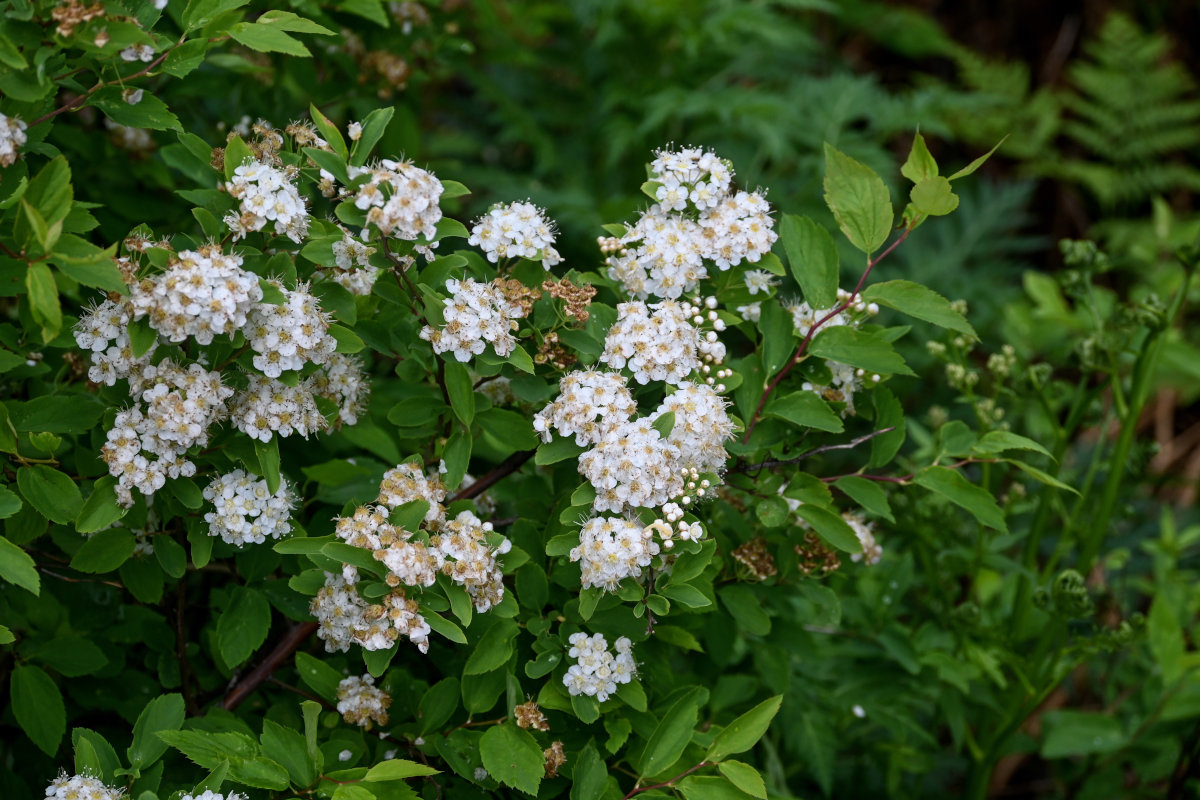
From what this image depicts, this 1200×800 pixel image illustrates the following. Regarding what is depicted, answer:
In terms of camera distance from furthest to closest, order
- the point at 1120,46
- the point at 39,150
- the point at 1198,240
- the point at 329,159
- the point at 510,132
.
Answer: the point at 1120,46 → the point at 510,132 → the point at 1198,240 → the point at 39,150 → the point at 329,159

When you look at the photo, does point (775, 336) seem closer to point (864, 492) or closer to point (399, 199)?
point (864, 492)

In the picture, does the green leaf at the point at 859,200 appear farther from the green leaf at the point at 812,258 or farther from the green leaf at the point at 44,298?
the green leaf at the point at 44,298

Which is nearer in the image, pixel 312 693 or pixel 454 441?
pixel 454 441

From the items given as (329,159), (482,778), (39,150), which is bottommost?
(482,778)

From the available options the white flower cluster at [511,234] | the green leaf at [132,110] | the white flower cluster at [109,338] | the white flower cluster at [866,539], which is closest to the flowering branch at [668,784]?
the white flower cluster at [866,539]

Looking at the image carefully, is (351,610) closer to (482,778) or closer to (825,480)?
(482,778)

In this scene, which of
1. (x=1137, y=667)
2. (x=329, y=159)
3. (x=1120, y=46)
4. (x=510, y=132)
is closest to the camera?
(x=329, y=159)

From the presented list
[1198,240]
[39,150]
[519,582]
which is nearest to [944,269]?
[1198,240]
